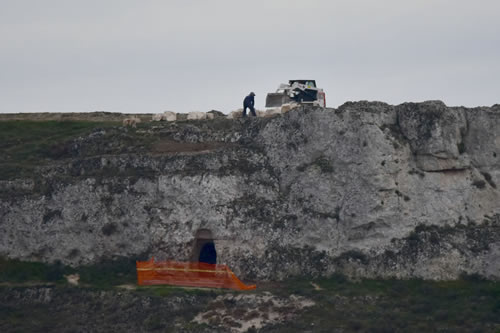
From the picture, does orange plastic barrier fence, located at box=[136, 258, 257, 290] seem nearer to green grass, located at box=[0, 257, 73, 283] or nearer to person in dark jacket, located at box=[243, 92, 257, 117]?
green grass, located at box=[0, 257, 73, 283]

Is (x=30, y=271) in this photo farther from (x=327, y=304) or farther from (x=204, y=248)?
(x=327, y=304)

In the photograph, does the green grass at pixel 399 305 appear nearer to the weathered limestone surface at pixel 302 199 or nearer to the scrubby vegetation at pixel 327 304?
the scrubby vegetation at pixel 327 304

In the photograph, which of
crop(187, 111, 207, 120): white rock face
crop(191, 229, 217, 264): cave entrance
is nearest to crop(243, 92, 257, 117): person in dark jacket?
crop(187, 111, 207, 120): white rock face

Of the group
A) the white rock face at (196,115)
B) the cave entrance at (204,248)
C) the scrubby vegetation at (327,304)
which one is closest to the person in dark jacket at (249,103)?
the white rock face at (196,115)

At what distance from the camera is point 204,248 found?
68438 millimetres

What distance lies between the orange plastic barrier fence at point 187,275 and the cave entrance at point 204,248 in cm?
101

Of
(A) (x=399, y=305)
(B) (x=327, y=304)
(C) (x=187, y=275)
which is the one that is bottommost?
(B) (x=327, y=304)

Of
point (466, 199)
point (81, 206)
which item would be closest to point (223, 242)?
point (81, 206)

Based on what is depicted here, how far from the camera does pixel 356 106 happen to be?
67.1 metres

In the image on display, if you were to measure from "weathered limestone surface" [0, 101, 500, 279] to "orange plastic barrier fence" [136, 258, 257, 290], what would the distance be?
657mm

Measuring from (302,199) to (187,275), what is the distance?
23.6ft

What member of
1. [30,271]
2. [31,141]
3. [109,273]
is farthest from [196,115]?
[30,271]

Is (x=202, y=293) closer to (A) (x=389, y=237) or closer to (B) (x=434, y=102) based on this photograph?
(A) (x=389, y=237)

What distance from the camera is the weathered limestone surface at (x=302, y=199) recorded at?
6400 cm
